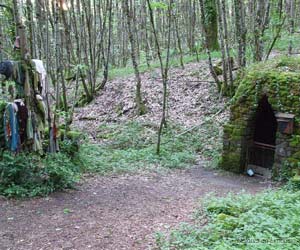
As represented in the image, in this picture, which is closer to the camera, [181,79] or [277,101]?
[277,101]

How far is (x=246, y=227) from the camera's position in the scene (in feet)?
14.2

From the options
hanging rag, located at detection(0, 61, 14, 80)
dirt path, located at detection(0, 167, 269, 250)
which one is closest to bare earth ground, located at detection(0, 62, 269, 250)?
dirt path, located at detection(0, 167, 269, 250)

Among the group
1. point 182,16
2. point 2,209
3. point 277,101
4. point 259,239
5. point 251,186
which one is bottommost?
point 251,186

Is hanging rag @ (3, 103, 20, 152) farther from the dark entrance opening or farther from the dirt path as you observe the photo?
the dark entrance opening

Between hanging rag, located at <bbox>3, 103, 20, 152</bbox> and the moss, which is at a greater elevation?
hanging rag, located at <bbox>3, 103, 20, 152</bbox>

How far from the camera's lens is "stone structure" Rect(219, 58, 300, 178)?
26.7ft

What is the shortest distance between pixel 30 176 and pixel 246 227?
14.3ft

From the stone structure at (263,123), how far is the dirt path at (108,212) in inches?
32.0

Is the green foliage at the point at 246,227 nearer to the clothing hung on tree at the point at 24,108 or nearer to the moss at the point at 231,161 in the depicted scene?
the moss at the point at 231,161

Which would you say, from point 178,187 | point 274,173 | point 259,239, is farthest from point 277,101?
point 259,239

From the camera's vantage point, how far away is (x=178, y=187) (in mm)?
7832

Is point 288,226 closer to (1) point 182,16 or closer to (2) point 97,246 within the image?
(2) point 97,246

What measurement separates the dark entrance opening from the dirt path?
2.98 feet

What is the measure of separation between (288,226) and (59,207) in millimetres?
3845
